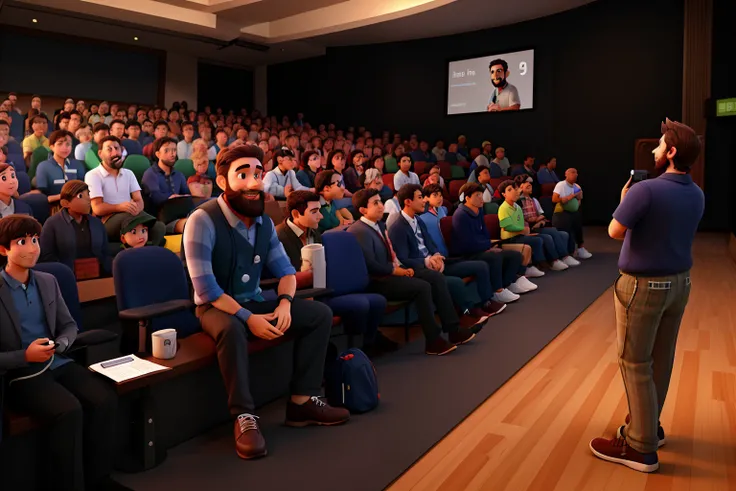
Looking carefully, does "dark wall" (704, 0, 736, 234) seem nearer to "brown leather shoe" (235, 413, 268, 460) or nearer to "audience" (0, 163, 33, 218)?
"brown leather shoe" (235, 413, 268, 460)

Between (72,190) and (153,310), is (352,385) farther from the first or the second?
(72,190)

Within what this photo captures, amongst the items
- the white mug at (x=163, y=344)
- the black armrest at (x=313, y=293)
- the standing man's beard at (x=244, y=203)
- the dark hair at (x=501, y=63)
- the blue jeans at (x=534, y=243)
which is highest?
the dark hair at (x=501, y=63)

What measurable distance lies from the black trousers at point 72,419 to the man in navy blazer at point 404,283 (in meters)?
1.90

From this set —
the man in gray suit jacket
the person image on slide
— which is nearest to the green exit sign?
the person image on slide

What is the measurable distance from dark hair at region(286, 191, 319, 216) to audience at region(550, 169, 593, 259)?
4444 millimetres

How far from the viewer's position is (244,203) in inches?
96.8

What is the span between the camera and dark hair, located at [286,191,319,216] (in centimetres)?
346

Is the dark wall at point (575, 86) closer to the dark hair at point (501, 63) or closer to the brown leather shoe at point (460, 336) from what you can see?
the dark hair at point (501, 63)

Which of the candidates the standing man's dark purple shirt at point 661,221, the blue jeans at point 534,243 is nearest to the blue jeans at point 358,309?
the standing man's dark purple shirt at point 661,221

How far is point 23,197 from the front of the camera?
12.8 feet

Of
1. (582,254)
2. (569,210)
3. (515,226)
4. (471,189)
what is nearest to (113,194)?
(471,189)

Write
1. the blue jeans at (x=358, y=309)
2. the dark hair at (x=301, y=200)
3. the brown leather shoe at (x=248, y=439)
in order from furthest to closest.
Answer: the dark hair at (x=301, y=200) < the blue jeans at (x=358, y=309) < the brown leather shoe at (x=248, y=439)

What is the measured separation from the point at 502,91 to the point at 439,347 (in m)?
8.65

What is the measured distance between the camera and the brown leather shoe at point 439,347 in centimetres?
349
